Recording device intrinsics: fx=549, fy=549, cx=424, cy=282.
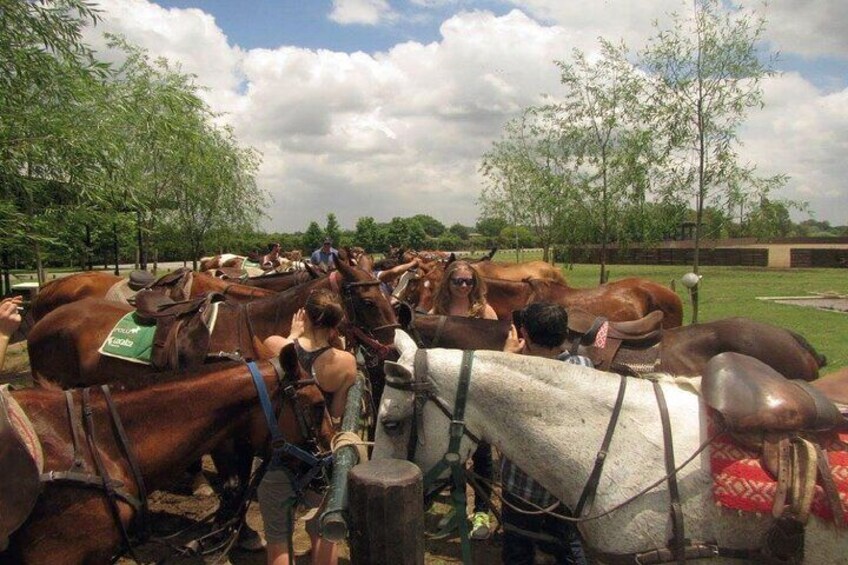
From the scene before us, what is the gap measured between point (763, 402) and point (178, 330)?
12.8 feet

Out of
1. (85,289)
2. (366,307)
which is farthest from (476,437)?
(85,289)

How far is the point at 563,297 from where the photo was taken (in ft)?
25.1

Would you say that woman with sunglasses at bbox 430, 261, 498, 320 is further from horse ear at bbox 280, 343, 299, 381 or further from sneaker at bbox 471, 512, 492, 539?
horse ear at bbox 280, 343, 299, 381

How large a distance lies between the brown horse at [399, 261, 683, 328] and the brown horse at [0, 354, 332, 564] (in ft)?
14.4

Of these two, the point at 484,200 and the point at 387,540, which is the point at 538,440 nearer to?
the point at 387,540

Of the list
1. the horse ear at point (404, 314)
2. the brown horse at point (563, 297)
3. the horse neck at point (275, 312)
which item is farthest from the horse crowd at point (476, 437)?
the brown horse at point (563, 297)

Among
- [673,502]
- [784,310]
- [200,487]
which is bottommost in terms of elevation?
[200,487]

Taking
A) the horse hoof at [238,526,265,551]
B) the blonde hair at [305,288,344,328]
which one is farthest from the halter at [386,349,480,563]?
the horse hoof at [238,526,265,551]

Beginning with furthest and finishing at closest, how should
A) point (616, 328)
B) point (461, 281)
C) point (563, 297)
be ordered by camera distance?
point (563, 297)
point (461, 281)
point (616, 328)

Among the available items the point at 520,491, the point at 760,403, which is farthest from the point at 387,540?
the point at 760,403

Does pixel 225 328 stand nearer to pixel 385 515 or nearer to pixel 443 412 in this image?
pixel 443 412

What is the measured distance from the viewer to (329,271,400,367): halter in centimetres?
514

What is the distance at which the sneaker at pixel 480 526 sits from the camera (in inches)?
165

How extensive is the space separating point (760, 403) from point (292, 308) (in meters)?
3.93
